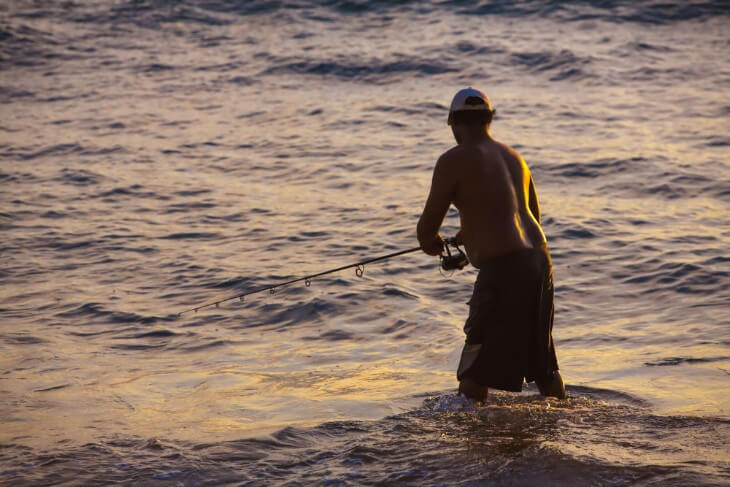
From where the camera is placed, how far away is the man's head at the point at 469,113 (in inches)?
196

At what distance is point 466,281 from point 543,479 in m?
4.02

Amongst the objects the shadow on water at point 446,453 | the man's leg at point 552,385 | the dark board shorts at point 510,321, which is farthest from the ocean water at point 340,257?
the dark board shorts at point 510,321

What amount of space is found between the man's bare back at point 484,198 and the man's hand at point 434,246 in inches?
0.9

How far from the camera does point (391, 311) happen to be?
25.6ft

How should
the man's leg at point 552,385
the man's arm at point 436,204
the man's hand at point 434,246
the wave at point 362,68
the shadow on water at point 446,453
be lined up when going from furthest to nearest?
1. the wave at point 362,68
2. the man's leg at point 552,385
3. the man's hand at point 434,246
4. the man's arm at point 436,204
5. the shadow on water at point 446,453

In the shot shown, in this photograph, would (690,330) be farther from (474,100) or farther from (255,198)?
(255,198)

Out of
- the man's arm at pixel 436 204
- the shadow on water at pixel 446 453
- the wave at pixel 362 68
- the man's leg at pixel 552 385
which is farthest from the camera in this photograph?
the wave at pixel 362 68

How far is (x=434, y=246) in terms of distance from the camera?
5.10 metres

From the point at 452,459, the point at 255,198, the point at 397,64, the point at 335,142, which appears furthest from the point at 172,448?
the point at 397,64

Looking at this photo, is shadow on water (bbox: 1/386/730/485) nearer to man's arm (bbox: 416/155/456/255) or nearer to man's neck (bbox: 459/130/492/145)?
man's arm (bbox: 416/155/456/255)

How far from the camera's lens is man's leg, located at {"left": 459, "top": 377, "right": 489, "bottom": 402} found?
5.16 m

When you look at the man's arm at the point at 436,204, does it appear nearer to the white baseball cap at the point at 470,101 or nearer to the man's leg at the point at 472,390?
the white baseball cap at the point at 470,101

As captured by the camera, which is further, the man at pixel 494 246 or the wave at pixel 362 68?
the wave at pixel 362 68

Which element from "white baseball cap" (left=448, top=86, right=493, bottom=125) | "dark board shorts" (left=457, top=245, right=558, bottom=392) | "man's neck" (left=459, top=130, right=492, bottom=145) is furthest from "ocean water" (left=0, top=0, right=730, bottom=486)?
"white baseball cap" (left=448, top=86, right=493, bottom=125)
